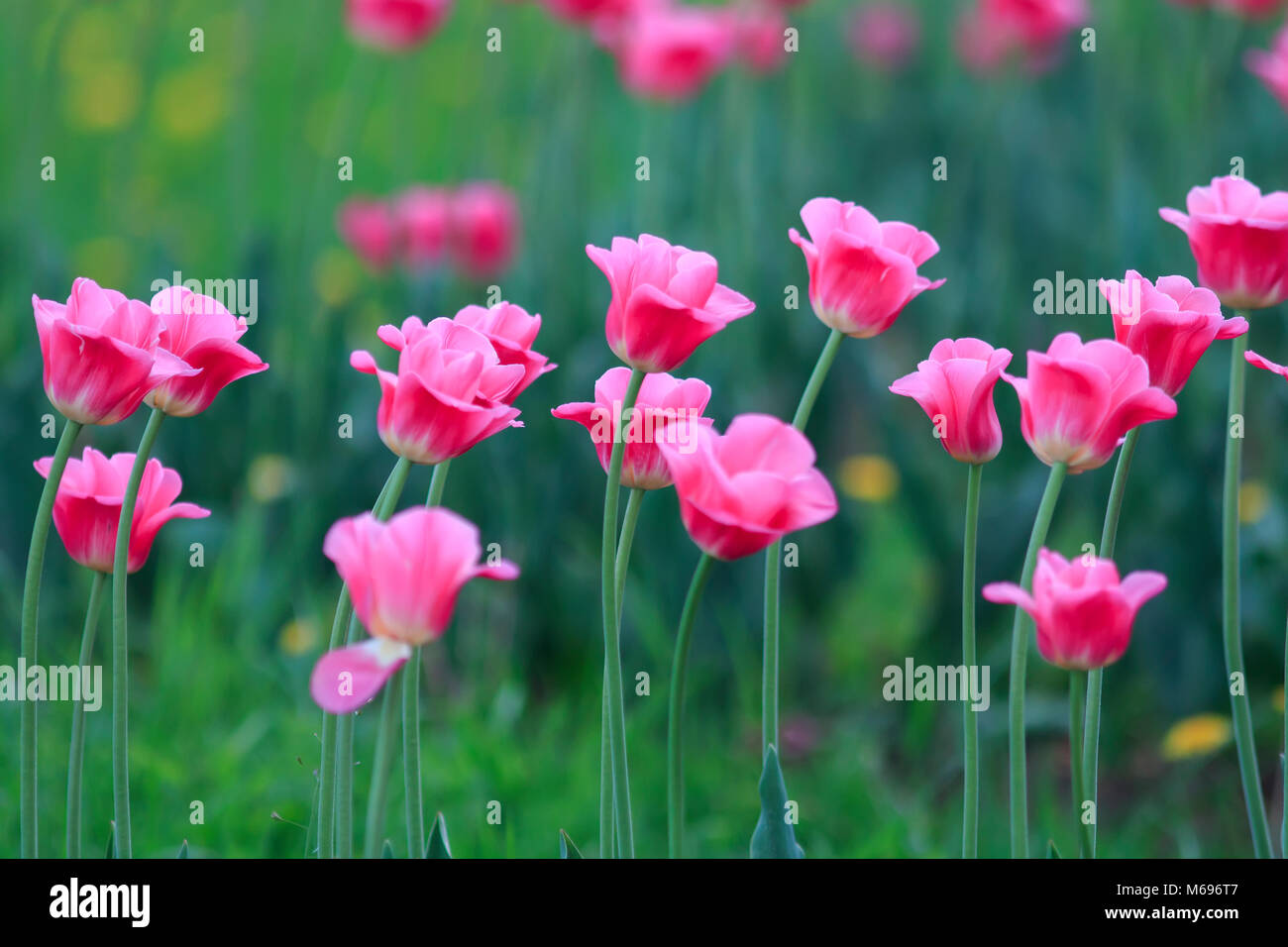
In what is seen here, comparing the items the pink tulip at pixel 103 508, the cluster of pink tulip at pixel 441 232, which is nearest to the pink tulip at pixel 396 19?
the cluster of pink tulip at pixel 441 232

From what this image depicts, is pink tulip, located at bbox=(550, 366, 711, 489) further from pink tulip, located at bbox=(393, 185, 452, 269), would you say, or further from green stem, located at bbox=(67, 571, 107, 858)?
pink tulip, located at bbox=(393, 185, 452, 269)

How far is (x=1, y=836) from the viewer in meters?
1.33

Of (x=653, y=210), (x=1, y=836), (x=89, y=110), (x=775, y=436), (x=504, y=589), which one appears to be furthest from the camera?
(x=89, y=110)

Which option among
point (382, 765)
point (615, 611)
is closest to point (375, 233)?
point (615, 611)

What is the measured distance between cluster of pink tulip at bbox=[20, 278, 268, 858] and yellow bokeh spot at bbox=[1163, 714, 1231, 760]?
135 centimetres

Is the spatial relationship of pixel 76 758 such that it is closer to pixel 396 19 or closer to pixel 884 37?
pixel 396 19

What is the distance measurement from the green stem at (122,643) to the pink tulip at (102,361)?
3cm

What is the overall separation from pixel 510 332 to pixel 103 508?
1.02 feet

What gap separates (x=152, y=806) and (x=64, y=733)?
31 centimetres

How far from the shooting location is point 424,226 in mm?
2422

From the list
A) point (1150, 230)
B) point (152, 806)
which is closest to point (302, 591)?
point (152, 806)

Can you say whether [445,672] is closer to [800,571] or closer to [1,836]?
[800,571]

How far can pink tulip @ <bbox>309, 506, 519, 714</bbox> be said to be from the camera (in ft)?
2.15

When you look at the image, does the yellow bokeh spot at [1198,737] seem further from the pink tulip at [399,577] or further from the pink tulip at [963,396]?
the pink tulip at [399,577]
